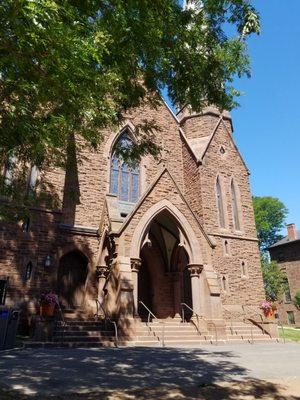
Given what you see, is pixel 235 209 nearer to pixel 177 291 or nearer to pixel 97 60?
pixel 177 291

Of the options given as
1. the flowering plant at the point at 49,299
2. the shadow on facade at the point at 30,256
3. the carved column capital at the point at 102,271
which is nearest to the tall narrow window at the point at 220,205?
the carved column capital at the point at 102,271

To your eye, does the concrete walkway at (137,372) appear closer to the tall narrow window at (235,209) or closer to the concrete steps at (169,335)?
the concrete steps at (169,335)

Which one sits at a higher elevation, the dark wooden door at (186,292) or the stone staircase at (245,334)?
the dark wooden door at (186,292)

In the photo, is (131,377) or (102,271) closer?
(131,377)

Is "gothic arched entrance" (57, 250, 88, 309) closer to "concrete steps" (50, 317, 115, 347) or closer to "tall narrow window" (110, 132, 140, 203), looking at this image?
"concrete steps" (50, 317, 115, 347)

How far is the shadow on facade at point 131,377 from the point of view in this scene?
477 cm

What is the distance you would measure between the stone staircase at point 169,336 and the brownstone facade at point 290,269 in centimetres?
2923

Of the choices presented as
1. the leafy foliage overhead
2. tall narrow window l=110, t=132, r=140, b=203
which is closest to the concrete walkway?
tall narrow window l=110, t=132, r=140, b=203

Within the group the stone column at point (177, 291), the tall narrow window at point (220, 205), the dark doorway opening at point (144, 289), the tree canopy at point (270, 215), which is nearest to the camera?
the stone column at point (177, 291)

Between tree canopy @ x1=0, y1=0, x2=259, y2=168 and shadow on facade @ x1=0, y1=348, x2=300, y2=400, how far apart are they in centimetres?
362

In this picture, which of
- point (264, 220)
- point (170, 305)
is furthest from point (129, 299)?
point (264, 220)

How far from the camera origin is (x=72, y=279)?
16.4 metres

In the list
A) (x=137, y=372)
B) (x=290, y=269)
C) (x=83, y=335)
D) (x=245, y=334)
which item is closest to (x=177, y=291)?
(x=245, y=334)

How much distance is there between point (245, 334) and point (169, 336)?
4784mm
